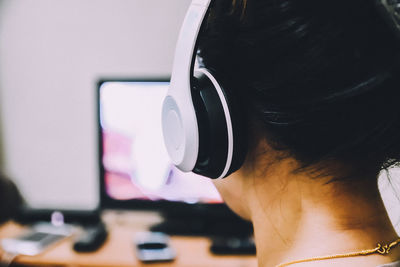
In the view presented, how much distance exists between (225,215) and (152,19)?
771mm

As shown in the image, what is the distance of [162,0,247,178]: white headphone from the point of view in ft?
1.48

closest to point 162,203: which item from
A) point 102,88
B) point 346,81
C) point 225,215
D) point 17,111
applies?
point 225,215

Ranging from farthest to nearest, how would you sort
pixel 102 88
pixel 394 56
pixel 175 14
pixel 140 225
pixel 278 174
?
pixel 140 225, pixel 175 14, pixel 102 88, pixel 278 174, pixel 394 56

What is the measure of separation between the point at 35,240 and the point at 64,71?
25.8 inches

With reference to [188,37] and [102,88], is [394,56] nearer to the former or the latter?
[188,37]

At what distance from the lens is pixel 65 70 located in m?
1.47

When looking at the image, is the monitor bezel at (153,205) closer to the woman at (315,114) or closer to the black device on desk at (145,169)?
the black device on desk at (145,169)

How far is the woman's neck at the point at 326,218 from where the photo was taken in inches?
17.0

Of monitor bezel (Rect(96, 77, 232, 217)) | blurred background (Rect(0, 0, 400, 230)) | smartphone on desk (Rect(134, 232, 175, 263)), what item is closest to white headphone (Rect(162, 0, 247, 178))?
smartphone on desk (Rect(134, 232, 175, 263))

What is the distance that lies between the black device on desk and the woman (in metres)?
0.75

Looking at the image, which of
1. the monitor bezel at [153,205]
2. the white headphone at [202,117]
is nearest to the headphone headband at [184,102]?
the white headphone at [202,117]

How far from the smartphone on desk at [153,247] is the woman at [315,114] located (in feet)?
2.12

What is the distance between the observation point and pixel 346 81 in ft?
1.21

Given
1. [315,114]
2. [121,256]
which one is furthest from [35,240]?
[315,114]
